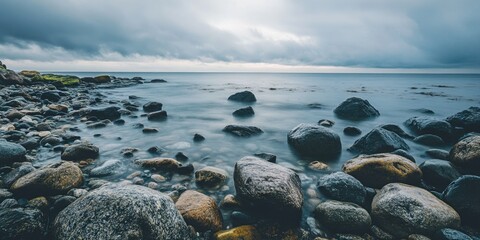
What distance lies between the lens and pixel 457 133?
9289mm

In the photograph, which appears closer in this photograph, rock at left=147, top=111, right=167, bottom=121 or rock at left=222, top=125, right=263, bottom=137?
rock at left=222, top=125, right=263, bottom=137

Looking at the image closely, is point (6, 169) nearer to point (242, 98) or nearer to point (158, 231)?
point (158, 231)

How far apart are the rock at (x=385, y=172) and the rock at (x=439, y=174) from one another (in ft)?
1.17

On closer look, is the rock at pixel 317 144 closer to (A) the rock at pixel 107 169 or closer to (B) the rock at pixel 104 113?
(A) the rock at pixel 107 169

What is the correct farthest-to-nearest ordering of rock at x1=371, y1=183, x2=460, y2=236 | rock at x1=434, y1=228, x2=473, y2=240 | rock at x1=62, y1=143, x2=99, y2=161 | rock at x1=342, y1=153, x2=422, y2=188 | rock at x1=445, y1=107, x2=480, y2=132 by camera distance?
rock at x1=445, y1=107, x2=480, y2=132
rock at x1=62, y1=143, x2=99, y2=161
rock at x1=342, y1=153, x2=422, y2=188
rock at x1=371, y1=183, x2=460, y2=236
rock at x1=434, y1=228, x2=473, y2=240

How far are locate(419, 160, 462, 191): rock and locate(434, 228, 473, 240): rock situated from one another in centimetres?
188

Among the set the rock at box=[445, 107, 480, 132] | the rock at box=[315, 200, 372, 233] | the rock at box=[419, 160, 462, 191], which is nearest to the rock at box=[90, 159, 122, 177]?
the rock at box=[315, 200, 372, 233]

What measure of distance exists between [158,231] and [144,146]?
4.92m

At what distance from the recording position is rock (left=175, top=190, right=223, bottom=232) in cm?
366

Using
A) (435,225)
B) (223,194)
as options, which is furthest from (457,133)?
(223,194)

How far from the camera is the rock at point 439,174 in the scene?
5.18 metres

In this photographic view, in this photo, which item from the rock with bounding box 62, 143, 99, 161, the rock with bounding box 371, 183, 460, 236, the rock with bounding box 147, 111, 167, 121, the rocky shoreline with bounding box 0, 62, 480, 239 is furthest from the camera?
the rock with bounding box 147, 111, 167, 121

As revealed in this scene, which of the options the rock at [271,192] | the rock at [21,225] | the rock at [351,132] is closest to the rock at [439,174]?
the rock at [271,192]

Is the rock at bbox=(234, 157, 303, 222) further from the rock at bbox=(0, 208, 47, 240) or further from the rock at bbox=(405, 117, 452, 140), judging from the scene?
the rock at bbox=(405, 117, 452, 140)
